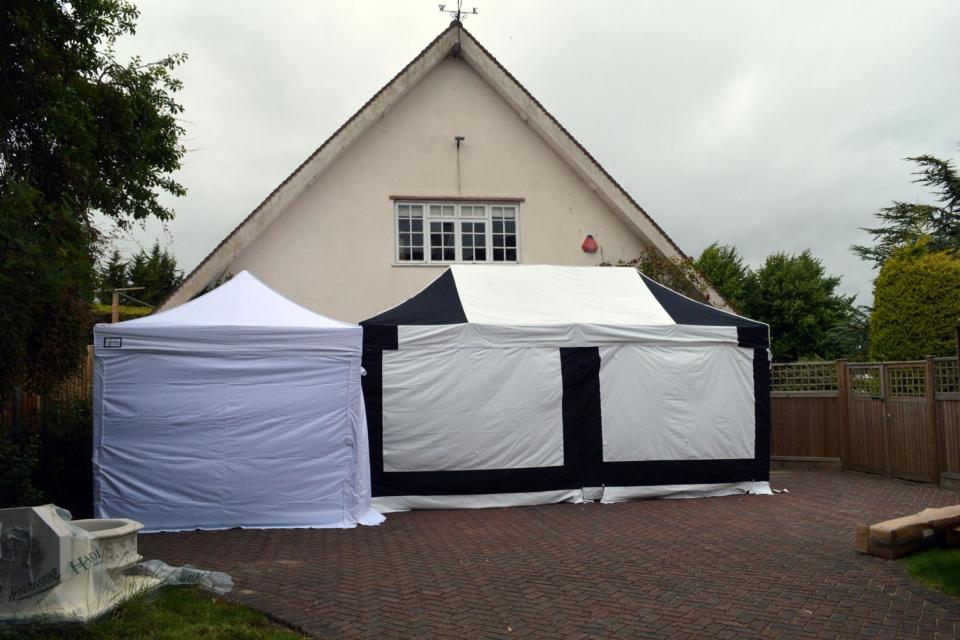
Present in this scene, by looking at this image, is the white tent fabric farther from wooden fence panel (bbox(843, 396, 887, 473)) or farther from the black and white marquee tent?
wooden fence panel (bbox(843, 396, 887, 473))

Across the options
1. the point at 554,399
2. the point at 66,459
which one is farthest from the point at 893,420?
the point at 66,459

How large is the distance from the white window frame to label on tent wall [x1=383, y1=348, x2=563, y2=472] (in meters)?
4.57

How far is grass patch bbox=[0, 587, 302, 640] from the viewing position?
4.73 meters

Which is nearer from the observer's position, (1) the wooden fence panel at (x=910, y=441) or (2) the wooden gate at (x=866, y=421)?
(1) the wooden fence panel at (x=910, y=441)

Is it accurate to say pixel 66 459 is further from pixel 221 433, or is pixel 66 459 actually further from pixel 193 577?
pixel 193 577

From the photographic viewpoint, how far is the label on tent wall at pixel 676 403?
10.4 m

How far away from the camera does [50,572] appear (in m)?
4.82

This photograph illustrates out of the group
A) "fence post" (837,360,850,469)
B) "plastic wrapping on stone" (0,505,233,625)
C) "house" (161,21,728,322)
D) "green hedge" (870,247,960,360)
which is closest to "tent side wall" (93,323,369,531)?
"plastic wrapping on stone" (0,505,233,625)

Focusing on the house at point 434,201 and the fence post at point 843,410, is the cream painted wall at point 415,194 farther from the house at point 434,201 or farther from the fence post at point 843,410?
the fence post at point 843,410

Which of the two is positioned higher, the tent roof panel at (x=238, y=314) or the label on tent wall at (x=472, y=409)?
the tent roof panel at (x=238, y=314)

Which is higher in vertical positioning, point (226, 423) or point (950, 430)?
point (226, 423)

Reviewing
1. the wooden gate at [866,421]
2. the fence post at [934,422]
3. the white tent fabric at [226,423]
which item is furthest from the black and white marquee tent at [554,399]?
the wooden gate at [866,421]

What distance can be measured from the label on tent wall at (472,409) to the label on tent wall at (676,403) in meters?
0.76

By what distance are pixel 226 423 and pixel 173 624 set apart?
3.82 m
